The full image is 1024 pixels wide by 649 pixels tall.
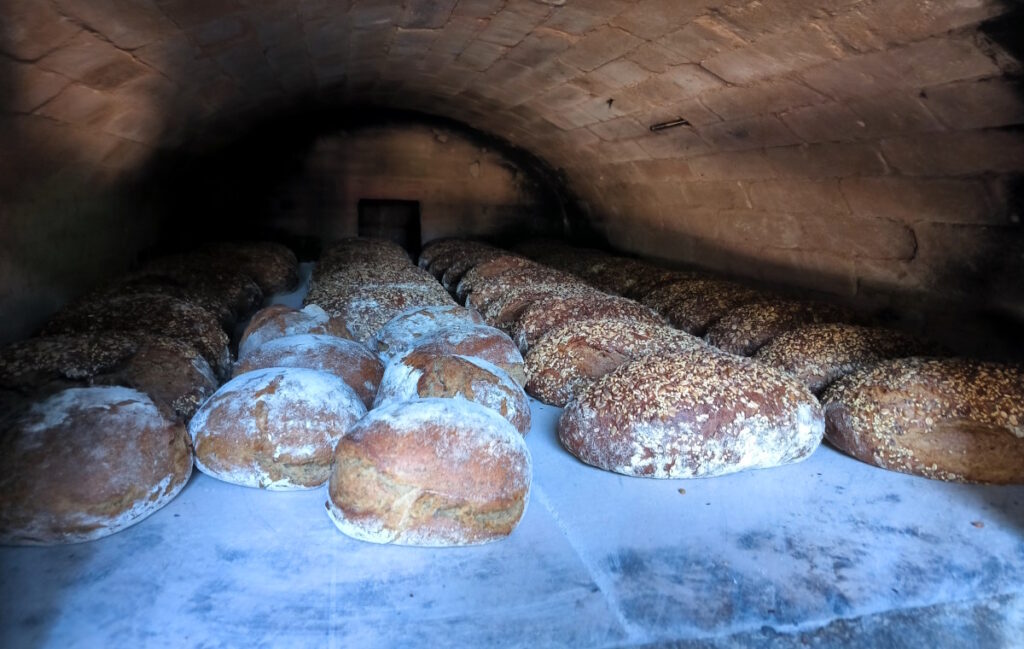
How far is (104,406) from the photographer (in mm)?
1978

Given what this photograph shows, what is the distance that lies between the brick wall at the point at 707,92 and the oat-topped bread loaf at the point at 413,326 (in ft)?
5.46

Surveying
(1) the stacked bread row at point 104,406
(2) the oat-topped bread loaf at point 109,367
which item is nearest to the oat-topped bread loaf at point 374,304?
(1) the stacked bread row at point 104,406

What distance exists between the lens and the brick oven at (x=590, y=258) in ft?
5.31

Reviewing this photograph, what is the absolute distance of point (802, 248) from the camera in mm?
4520

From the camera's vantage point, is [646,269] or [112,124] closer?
[112,124]

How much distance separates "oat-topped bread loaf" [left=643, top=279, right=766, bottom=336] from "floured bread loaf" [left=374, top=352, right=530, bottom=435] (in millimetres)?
1928

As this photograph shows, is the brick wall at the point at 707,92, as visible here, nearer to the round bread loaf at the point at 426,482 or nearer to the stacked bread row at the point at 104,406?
the stacked bread row at the point at 104,406

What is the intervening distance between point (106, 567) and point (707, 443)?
1911mm

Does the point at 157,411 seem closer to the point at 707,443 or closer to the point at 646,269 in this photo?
the point at 707,443

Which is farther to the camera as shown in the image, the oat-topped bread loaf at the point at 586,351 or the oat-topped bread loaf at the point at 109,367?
the oat-topped bread loaf at the point at 586,351

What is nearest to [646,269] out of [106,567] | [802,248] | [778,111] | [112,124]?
[802,248]

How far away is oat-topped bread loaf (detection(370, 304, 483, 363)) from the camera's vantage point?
328cm

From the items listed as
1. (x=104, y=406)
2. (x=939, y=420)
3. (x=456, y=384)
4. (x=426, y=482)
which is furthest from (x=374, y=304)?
(x=939, y=420)

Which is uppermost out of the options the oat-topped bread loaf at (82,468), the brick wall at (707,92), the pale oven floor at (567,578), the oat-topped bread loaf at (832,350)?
the brick wall at (707,92)
